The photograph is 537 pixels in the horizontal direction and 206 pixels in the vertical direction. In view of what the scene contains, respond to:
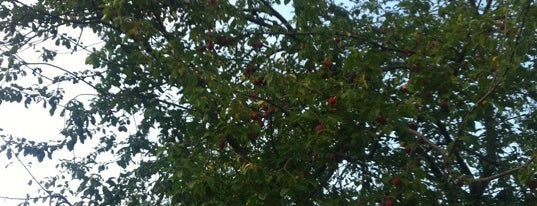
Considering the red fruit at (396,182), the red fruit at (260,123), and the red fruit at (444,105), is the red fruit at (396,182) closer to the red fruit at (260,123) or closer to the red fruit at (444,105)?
the red fruit at (444,105)

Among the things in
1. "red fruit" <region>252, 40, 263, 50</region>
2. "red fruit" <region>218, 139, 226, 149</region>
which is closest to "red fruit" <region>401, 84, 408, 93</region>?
"red fruit" <region>218, 139, 226, 149</region>

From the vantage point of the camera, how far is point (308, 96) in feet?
15.6

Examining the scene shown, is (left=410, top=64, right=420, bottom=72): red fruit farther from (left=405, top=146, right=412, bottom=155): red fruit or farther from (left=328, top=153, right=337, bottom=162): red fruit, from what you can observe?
(left=328, top=153, right=337, bottom=162): red fruit

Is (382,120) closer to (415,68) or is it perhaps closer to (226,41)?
(415,68)

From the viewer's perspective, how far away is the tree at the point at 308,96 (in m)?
4.67

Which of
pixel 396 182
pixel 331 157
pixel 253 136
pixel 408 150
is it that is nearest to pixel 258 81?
pixel 253 136

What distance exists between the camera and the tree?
4668 mm

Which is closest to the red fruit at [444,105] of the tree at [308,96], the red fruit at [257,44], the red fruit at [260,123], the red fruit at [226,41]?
the tree at [308,96]

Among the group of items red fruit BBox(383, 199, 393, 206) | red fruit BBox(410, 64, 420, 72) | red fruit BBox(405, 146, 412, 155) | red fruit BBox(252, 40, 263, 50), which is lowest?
red fruit BBox(383, 199, 393, 206)

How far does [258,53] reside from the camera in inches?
243

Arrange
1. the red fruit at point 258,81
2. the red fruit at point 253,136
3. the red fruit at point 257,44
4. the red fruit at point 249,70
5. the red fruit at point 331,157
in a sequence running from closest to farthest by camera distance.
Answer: the red fruit at point 253,136 < the red fruit at point 331,157 < the red fruit at point 258,81 < the red fruit at point 249,70 < the red fruit at point 257,44

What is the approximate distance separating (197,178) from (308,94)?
95cm

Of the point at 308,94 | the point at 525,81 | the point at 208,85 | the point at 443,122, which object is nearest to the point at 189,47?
the point at 208,85

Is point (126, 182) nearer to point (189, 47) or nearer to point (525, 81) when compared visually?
point (189, 47)
